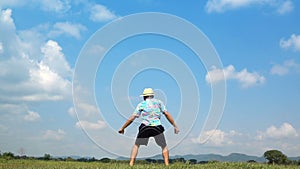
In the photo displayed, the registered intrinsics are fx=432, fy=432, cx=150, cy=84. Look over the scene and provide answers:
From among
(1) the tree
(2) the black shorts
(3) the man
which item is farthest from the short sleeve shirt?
(1) the tree

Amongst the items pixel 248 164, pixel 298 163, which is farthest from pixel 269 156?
pixel 248 164

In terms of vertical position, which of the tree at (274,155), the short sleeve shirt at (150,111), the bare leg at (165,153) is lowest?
the bare leg at (165,153)

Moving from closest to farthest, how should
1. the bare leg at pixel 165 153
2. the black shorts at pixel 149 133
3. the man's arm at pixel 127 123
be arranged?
the black shorts at pixel 149 133 < the man's arm at pixel 127 123 < the bare leg at pixel 165 153

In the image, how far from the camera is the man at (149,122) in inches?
508

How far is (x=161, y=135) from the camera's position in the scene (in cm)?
1302

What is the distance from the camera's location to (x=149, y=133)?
12.9m

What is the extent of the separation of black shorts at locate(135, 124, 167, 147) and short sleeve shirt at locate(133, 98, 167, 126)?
0.12 meters

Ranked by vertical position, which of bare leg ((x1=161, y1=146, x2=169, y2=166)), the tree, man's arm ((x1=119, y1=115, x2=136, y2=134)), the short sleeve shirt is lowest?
bare leg ((x1=161, y1=146, x2=169, y2=166))

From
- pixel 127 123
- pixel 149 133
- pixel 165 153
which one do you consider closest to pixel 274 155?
pixel 165 153

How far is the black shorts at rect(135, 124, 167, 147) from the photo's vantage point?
1288 cm

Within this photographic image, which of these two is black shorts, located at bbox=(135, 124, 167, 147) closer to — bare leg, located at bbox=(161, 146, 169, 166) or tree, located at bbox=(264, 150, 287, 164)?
bare leg, located at bbox=(161, 146, 169, 166)

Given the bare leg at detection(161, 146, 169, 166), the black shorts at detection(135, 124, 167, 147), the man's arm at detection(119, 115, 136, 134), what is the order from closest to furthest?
the black shorts at detection(135, 124, 167, 147)
the man's arm at detection(119, 115, 136, 134)
the bare leg at detection(161, 146, 169, 166)

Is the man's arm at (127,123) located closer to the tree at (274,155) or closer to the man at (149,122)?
the man at (149,122)

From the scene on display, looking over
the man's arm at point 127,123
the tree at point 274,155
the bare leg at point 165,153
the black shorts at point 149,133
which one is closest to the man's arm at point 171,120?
the black shorts at point 149,133
